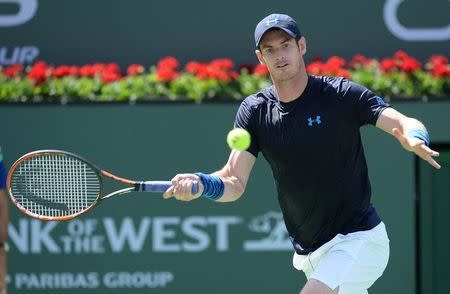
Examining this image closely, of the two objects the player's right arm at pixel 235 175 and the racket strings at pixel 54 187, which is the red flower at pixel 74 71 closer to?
the racket strings at pixel 54 187

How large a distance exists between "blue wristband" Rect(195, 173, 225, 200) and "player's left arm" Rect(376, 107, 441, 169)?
836 millimetres

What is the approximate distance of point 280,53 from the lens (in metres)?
4.86

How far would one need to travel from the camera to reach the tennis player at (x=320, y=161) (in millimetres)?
4859

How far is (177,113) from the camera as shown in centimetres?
734

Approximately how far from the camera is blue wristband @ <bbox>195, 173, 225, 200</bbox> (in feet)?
15.6

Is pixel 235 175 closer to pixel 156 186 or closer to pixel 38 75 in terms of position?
pixel 156 186

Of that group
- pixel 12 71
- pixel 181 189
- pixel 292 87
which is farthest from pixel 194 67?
pixel 181 189

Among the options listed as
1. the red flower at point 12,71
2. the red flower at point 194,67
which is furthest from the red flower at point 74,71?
the red flower at point 194,67

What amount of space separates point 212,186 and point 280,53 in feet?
2.43

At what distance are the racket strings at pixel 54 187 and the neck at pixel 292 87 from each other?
107 cm

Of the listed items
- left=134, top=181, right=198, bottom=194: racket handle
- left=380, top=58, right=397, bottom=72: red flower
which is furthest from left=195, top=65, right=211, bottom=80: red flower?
left=134, top=181, right=198, bottom=194: racket handle

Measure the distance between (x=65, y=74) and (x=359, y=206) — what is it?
11.7ft

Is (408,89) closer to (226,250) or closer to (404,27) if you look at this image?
(404,27)

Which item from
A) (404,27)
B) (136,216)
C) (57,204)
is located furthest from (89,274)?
(404,27)
